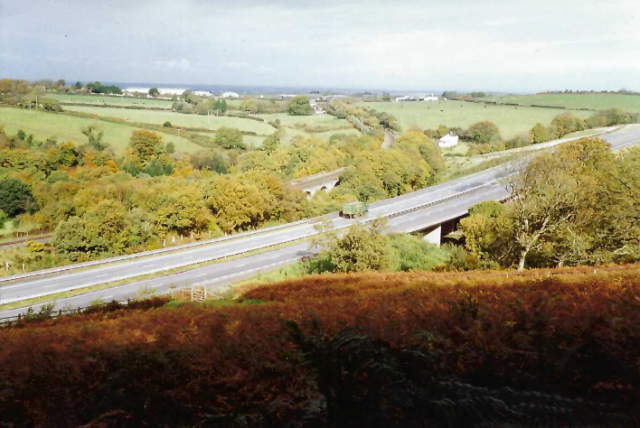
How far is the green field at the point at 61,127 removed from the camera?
55.1 metres

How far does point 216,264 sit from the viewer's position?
24.7 metres

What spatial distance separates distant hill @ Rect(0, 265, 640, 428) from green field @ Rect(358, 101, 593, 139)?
82642 millimetres

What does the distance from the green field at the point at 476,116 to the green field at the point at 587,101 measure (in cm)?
530

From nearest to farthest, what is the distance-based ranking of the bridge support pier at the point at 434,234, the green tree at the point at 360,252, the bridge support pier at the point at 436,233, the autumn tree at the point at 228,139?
the green tree at the point at 360,252 < the bridge support pier at the point at 436,233 < the bridge support pier at the point at 434,234 < the autumn tree at the point at 228,139

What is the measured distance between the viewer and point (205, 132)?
7444cm

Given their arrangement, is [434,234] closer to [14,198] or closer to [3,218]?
[14,198]

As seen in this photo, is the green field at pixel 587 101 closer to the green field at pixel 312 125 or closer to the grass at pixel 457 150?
A: the grass at pixel 457 150

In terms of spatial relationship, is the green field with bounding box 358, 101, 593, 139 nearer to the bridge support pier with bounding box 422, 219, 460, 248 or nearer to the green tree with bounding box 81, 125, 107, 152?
the bridge support pier with bounding box 422, 219, 460, 248

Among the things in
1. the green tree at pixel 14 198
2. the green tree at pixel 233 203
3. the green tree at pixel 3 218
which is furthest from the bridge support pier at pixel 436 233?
the green tree at pixel 3 218

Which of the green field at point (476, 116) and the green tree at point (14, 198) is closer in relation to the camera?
the green tree at point (14, 198)

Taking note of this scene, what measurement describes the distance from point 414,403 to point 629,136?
216ft

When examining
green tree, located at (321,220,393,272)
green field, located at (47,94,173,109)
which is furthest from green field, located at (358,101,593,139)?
green tree, located at (321,220,393,272)

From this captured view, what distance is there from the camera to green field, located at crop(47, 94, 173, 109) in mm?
76631

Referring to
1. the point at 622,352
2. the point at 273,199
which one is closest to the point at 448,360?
the point at 622,352
